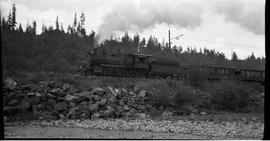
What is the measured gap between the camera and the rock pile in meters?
21.8

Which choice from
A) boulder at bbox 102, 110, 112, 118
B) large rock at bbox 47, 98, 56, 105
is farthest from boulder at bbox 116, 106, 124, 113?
large rock at bbox 47, 98, 56, 105

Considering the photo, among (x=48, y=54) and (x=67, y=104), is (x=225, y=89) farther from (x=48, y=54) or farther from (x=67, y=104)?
(x=48, y=54)

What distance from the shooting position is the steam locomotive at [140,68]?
30000 mm

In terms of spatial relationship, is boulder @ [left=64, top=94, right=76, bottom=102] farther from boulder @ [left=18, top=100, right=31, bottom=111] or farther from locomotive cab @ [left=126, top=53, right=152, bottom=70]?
locomotive cab @ [left=126, top=53, right=152, bottom=70]

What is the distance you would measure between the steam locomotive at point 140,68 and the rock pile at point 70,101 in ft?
13.1

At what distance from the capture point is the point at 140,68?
106 ft

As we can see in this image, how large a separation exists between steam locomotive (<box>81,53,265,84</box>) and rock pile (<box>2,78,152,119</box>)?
400 centimetres

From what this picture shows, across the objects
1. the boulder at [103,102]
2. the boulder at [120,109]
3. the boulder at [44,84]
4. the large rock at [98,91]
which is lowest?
the boulder at [120,109]

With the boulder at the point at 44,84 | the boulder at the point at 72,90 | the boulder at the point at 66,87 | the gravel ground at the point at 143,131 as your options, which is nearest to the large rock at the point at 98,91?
the boulder at the point at 72,90

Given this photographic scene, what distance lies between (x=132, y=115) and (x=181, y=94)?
20.3 ft

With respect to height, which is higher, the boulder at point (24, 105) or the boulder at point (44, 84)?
the boulder at point (44, 84)

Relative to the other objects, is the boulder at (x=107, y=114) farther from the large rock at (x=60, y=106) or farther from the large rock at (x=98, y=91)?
the large rock at (x=60, y=106)

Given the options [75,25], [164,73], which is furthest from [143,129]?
[75,25]

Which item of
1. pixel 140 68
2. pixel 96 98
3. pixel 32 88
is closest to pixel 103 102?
pixel 96 98
